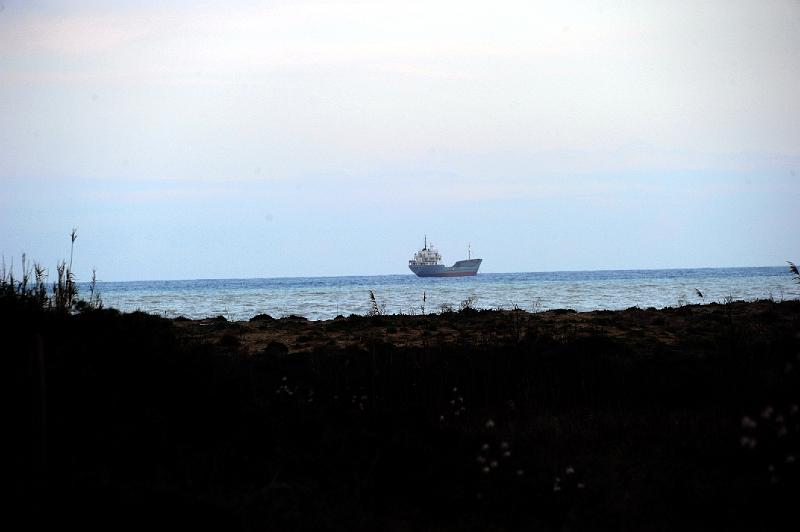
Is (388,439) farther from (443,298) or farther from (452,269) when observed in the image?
(452,269)

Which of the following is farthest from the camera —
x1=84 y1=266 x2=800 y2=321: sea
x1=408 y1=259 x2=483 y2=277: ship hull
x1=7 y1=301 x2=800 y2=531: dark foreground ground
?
x1=408 y1=259 x2=483 y2=277: ship hull

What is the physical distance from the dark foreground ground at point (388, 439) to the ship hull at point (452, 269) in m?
111

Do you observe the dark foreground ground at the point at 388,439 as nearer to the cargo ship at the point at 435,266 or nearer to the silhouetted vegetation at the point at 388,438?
the silhouetted vegetation at the point at 388,438

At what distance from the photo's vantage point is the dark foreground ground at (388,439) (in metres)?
5.71

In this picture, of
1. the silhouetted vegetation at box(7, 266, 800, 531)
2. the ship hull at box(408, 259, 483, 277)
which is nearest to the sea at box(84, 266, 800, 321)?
the silhouetted vegetation at box(7, 266, 800, 531)

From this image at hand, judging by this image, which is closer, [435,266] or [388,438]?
[388,438]

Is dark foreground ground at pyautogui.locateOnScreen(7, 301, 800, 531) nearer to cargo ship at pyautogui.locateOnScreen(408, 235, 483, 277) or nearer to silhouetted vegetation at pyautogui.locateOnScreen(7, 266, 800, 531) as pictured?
silhouetted vegetation at pyautogui.locateOnScreen(7, 266, 800, 531)

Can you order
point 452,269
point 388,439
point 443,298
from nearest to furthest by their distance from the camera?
point 388,439 → point 443,298 → point 452,269

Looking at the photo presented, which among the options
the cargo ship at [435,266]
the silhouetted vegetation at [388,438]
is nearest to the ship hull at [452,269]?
the cargo ship at [435,266]

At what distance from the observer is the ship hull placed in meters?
121

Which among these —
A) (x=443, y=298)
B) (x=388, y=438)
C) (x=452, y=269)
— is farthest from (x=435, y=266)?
(x=388, y=438)

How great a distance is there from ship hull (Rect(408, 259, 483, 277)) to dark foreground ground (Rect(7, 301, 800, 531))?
363 ft

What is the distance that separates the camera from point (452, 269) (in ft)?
399

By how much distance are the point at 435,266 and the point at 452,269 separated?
278cm
